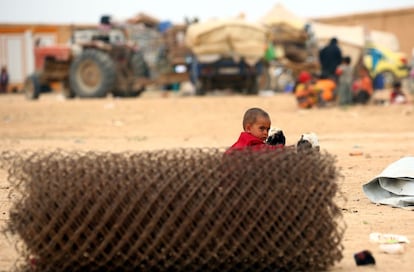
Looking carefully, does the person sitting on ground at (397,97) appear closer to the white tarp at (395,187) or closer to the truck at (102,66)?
the truck at (102,66)

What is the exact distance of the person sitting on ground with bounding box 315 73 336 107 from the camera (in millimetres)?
19406

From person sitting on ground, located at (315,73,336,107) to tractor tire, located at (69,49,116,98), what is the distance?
5.94 meters

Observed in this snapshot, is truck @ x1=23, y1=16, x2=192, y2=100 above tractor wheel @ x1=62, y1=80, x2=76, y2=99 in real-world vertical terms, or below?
above

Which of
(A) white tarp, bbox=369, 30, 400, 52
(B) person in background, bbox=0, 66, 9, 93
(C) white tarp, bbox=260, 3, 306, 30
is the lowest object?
(B) person in background, bbox=0, 66, 9, 93

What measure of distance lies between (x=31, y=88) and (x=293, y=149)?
70.4ft

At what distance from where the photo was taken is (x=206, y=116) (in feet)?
60.2

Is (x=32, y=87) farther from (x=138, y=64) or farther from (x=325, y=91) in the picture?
(x=325, y=91)

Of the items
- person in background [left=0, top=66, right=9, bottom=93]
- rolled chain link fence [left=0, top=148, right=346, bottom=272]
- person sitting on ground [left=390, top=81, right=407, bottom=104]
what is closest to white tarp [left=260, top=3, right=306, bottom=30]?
person sitting on ground [left=390, top=81, right=407, bottom=104]

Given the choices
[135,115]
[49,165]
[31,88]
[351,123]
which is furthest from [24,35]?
[49,165]

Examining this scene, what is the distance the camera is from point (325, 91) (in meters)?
19.5

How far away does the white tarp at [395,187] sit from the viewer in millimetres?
7305

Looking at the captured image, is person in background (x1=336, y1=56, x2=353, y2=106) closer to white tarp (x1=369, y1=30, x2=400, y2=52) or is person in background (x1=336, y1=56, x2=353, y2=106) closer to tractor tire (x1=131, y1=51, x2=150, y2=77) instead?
tractor tire (x1=131, y1=51, x2=150, y2=77)

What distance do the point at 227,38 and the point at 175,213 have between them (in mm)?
19542

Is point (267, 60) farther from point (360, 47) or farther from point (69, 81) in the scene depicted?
point (69, 81)
